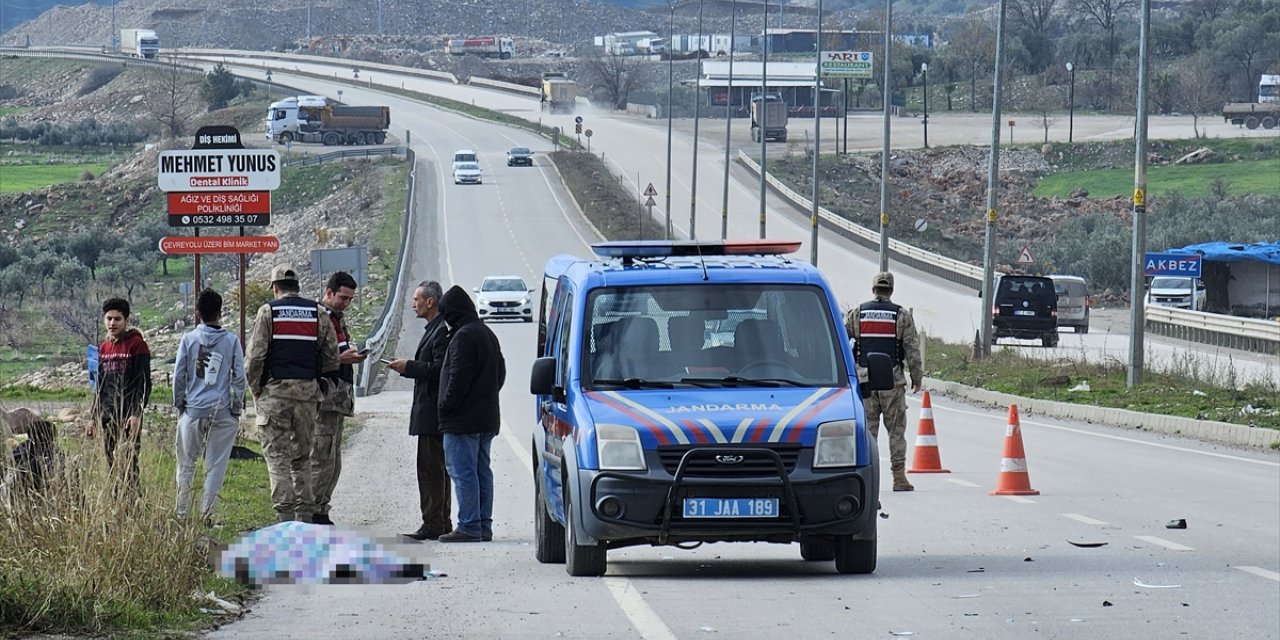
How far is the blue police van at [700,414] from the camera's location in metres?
11.1

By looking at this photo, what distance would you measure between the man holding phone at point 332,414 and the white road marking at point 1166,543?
19.4 ft

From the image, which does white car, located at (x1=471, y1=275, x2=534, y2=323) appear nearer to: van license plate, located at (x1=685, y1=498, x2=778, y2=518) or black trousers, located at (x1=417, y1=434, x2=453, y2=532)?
black trousers, located at (x1=417, y1=434, x2=453, y2=532)

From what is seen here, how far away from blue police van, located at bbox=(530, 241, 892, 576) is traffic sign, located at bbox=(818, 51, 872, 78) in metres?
114

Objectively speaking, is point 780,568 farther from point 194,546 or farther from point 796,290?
point 194,546

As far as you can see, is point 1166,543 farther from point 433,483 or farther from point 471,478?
point 433,483

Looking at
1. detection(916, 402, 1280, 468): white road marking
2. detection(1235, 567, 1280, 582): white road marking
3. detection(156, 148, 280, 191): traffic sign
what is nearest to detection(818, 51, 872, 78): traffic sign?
detection(916, 402, 1280, 468): white road marking

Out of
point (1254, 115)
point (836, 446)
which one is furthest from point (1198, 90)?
point (836, 446)

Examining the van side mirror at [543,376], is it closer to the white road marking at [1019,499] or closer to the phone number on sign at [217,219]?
the white road marking at [1019,499]

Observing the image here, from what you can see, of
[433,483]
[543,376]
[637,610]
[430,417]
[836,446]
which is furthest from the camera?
[433,483]

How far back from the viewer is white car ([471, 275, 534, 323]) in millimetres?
54094

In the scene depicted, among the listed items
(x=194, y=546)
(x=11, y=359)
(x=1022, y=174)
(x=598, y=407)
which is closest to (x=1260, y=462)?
(x=598, y=407)

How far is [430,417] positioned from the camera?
46.3ft

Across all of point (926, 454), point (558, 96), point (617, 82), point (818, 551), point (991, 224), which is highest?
point (617, 82)

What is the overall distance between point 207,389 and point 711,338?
4.13 meters
